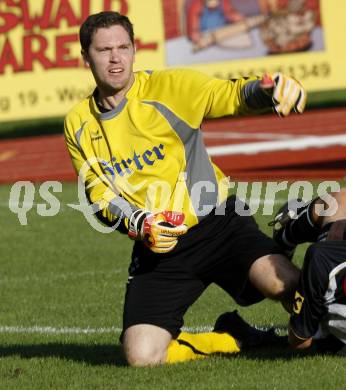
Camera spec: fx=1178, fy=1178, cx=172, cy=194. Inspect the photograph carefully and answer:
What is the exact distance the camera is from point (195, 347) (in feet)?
22.2

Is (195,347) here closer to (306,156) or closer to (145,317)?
(145,317)

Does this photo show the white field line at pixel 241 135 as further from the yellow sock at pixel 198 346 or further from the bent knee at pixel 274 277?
the bent knee at pixel 274 277

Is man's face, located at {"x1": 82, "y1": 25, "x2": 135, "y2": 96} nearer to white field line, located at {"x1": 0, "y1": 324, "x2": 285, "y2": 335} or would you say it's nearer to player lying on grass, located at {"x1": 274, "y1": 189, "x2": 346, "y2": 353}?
player lying on grass, located at {"x1": 274, "y1": 189, "x2": 346, "y2": 353}

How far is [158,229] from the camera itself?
637 cm

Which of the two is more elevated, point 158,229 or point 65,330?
point 158,229

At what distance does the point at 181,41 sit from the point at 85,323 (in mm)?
11362

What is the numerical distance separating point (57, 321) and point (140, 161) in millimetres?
1916

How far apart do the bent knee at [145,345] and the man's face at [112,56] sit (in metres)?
1.38

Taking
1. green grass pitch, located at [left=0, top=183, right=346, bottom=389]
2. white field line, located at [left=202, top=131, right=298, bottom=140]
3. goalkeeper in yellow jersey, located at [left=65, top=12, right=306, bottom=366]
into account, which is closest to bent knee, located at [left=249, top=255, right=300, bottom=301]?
goalkeeper in yellow jersey, located at [left=65, top=12, right=306, bottom=366]

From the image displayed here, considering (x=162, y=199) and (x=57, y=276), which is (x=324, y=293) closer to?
(x=162, y=199)

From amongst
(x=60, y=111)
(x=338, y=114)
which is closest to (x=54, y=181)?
(x=60, y=111)

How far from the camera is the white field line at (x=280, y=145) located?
16.7 meters

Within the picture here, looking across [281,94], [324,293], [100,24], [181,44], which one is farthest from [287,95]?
[181,44]

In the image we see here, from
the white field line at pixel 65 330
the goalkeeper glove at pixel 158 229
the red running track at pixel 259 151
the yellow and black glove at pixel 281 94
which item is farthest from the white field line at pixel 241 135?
the yellow and black glove at pixel 281 94
